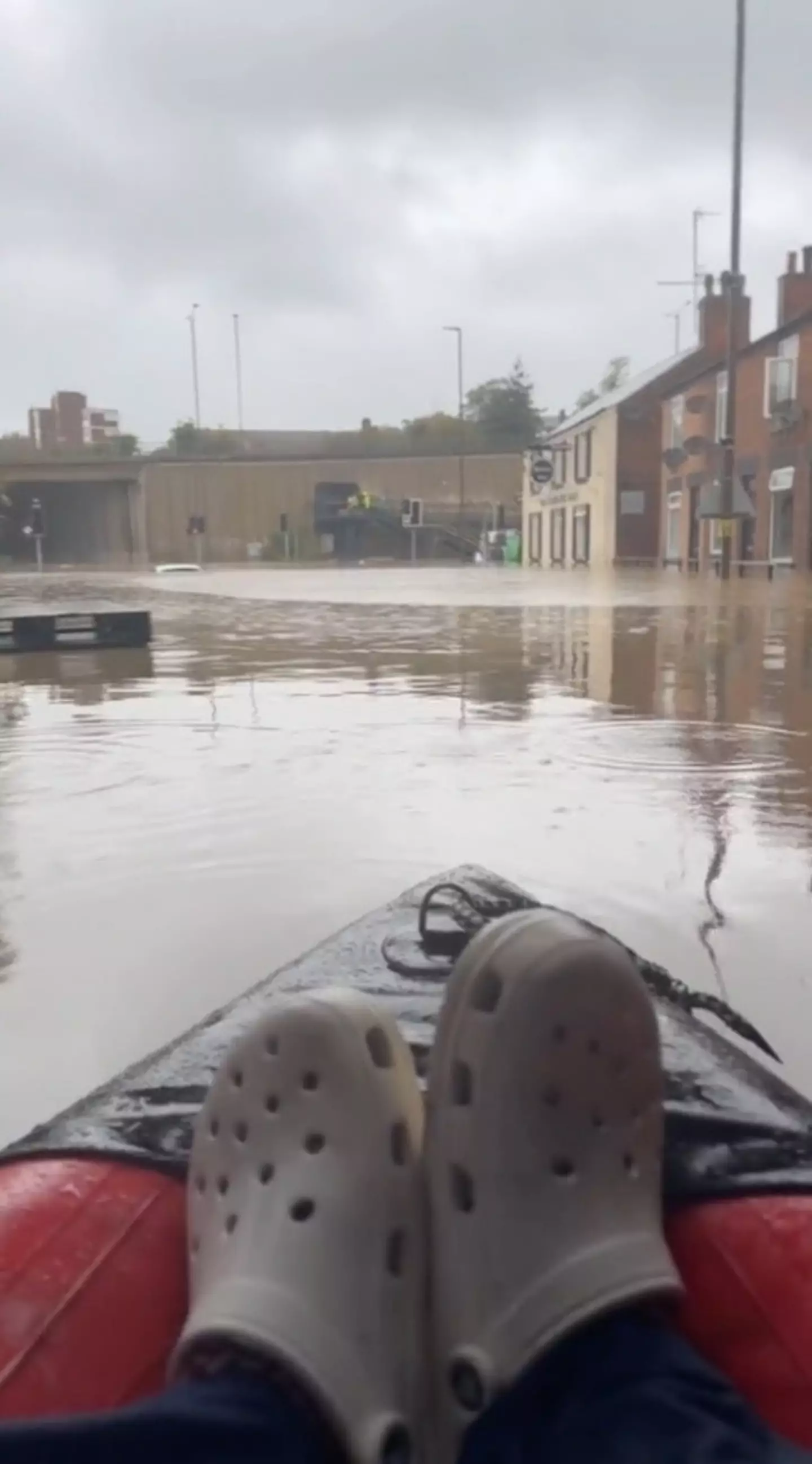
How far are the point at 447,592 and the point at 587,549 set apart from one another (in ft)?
76.2

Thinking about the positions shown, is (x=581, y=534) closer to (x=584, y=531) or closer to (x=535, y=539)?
(x=584, y=531)

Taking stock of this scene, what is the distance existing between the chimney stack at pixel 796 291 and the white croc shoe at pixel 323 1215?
2764 cm

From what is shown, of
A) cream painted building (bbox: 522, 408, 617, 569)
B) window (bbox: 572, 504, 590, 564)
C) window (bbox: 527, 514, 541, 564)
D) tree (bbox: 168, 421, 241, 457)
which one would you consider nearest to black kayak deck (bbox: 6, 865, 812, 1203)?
cream painted building (bbox: 522, 408, 617, 569)

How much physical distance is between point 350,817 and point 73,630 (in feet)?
19.8

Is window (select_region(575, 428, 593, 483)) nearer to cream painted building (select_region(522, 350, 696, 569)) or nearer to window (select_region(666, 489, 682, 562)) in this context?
cream painted building (select_region(522, 350, 696, 569))

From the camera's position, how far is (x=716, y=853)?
10.5 feet

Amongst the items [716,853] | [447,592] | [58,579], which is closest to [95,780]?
[716,853]

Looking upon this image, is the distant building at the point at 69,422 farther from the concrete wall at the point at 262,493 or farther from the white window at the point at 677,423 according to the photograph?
the white window at the point at 677,423

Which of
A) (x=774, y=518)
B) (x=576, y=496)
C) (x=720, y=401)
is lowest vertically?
(x=774, y=518)

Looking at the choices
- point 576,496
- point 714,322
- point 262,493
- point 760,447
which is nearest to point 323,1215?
point 760,447

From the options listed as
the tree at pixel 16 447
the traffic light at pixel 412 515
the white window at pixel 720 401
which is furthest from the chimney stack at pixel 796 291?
the tree at pixel 16 447

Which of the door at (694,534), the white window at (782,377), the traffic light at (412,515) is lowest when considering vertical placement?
the door at (694,534)

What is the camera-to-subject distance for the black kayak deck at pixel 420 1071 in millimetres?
1380

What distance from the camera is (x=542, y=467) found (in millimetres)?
42188
